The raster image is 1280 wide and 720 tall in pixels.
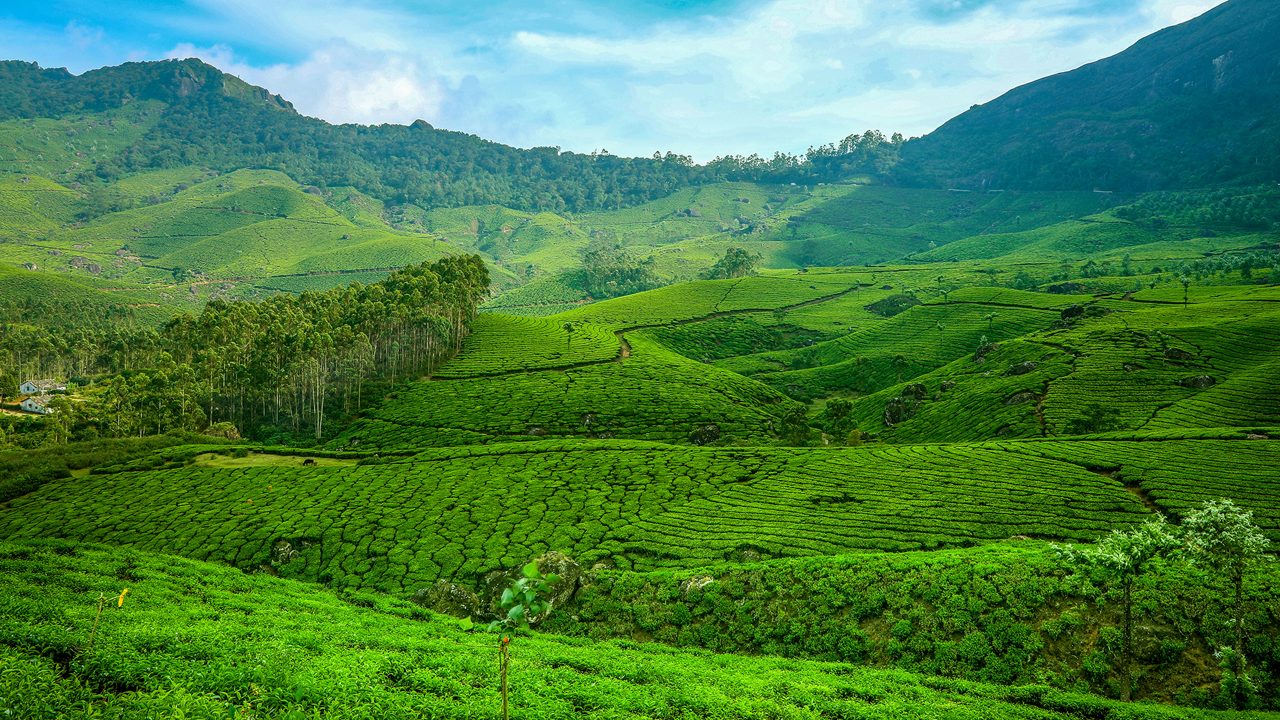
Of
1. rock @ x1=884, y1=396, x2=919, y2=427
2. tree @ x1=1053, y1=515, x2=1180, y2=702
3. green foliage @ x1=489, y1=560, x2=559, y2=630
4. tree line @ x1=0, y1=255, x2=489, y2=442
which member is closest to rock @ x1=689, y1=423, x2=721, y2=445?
rock @ x1=884, y1=396, x2=919, y2=427

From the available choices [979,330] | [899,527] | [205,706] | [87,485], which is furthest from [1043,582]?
[979,330]

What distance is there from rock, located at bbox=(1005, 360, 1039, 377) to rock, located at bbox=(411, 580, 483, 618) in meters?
89.3

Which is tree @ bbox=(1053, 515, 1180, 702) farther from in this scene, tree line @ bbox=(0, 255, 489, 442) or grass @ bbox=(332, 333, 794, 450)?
tree line @ bbox=(0, 255, 489, 442)

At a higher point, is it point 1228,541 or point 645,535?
point 1228,541

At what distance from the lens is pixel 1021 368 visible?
317ft

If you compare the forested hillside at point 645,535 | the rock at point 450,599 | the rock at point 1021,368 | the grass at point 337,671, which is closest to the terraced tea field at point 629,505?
the forested hillside at point 645,535

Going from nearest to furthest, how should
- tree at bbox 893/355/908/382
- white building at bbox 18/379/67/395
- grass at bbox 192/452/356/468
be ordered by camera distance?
1. grass at bbox 192/452/356/468
2. tree at bbox 893/355/908/382
3. white building at bbox 18/379/67/395

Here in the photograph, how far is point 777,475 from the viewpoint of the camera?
61.6 metres

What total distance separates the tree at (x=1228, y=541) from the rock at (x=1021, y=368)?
2983 inches

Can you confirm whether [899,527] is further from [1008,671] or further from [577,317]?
[577,317]

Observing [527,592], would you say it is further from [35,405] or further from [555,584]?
[35,405]

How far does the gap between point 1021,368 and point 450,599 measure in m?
91.6

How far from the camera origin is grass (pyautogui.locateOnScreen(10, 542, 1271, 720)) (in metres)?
18.2

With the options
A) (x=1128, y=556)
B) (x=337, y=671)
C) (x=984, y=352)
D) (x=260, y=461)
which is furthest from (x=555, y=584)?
(x=984, y=352)
